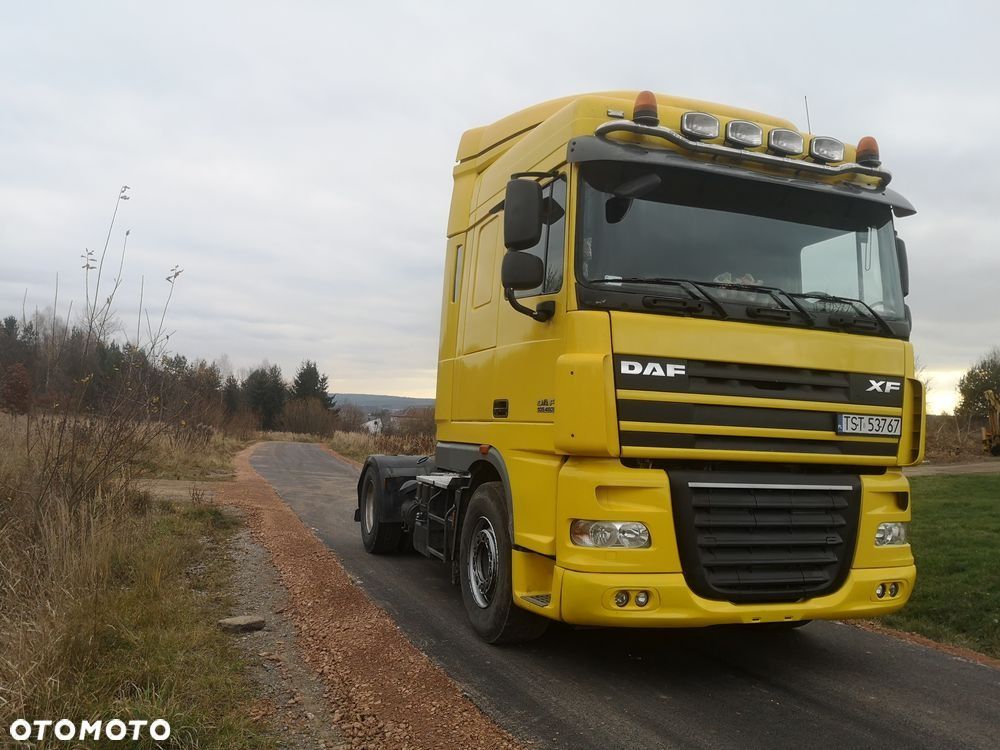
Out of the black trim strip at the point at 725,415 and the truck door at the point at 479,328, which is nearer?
the black trim strip at the point at 725,415

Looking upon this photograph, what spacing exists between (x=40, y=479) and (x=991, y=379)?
47.1 m

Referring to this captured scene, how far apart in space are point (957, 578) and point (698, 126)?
17.2ft

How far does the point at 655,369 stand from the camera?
4.07m

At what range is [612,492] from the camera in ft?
13.2

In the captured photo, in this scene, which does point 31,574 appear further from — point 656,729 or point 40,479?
point 656,729

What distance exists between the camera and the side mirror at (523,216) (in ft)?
14.6

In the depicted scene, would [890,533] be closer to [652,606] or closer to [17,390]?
[652,606]

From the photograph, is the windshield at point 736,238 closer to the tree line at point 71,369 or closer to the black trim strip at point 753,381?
the black trim strip at point 753,381

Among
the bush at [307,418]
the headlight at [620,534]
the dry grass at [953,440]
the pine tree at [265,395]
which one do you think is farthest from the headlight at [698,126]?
the pine tree at [265,395]

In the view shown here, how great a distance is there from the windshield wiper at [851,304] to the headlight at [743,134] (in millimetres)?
977

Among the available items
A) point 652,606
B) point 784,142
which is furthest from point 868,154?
point 652,606

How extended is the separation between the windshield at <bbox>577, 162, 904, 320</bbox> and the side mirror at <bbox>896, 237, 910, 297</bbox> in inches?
2.3

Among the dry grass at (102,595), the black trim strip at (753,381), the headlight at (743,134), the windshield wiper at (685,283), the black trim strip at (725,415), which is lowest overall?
the dry grass at (102,595)

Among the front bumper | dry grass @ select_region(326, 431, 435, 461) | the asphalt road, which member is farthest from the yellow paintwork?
dry grass @ select_region(326, 431, 435, 461)
